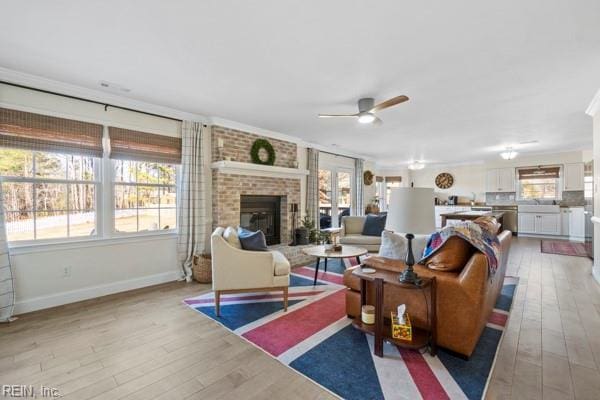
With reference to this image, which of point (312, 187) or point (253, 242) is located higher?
point (312, 187)

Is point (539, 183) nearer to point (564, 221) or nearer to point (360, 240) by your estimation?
point (564, 221)

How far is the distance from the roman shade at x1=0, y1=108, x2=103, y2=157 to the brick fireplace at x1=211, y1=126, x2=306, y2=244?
1578 millimetres

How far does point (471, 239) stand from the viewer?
2.18 metres

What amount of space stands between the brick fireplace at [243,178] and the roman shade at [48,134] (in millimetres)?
1578

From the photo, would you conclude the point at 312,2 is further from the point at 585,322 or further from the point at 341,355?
the point at 585,322

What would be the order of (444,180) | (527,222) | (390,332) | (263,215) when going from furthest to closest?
(444,180) → (527,222) → (263,215) → (390,332)

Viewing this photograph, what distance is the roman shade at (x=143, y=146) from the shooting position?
3.59m

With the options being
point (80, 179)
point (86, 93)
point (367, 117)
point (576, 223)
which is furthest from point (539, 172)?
point (80, 179)

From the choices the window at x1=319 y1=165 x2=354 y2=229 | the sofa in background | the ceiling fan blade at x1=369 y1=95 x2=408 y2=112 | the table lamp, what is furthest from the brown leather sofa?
the window at x1=319 y1=165 x2=354 y2=229

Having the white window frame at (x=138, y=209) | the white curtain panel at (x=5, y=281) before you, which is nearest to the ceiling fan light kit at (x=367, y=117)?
the white window frame at (x=138, y=209)

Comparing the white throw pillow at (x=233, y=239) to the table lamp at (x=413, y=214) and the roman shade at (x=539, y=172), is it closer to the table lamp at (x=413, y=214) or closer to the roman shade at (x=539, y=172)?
the table lamp at (x=413, y=214)

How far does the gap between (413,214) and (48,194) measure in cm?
391

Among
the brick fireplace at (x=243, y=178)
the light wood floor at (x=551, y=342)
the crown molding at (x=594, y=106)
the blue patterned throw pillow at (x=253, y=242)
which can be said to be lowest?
the light wood floor at (x=551, y=342)

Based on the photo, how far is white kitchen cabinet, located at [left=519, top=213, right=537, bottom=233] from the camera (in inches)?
314
